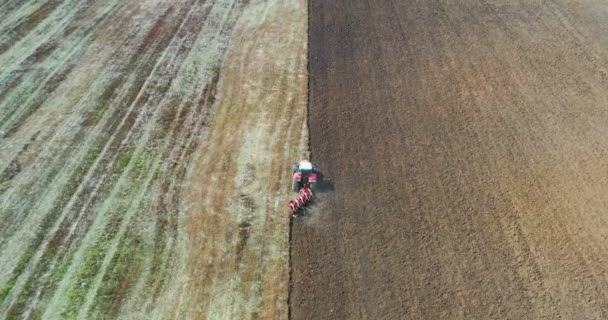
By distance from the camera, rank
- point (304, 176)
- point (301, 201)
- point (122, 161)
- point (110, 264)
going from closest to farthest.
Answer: point (110, 264), point (301, 201), point (304, 176), point (122, 161)

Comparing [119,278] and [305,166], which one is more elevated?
[305,166]

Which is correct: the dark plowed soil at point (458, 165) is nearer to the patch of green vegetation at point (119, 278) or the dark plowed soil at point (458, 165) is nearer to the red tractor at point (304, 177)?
the red tractor at point (304, 177)

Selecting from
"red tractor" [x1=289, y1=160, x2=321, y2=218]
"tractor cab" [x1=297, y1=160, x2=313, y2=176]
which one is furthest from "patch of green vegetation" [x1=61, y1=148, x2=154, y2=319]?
"tractor cab" [x1=297, y1=160, x2=313, y2=176]

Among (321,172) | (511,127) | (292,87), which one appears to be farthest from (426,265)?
(292,87)

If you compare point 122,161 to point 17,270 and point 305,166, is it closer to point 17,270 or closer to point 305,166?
point 17,270

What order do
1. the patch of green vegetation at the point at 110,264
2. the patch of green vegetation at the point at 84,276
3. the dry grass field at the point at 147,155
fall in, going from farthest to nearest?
the dry grass field at the point at 147,155
the patch of green vegetation at the point at 110,264
the patch of green vegetation at the point at 84,276

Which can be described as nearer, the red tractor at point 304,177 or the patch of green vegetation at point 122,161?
the red tractor at point 304,177

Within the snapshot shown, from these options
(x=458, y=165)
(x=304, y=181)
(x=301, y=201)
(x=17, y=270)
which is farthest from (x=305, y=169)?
(x=17, y=270)

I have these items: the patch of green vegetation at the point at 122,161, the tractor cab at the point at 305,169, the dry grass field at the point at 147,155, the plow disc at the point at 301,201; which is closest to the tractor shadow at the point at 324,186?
the plow disc at the point at 301,201
